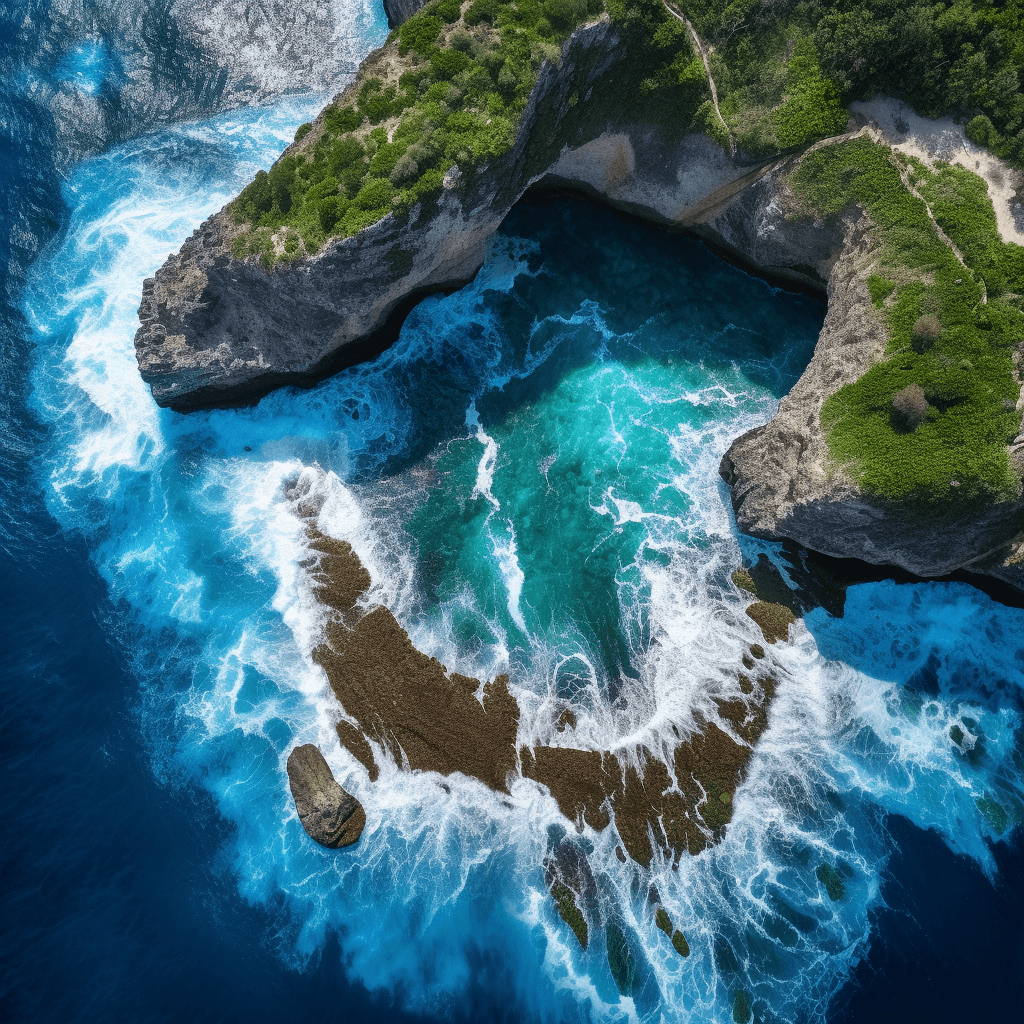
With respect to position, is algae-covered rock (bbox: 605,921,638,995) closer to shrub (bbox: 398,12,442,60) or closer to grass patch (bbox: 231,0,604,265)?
grass patch (bbox: 231,0,604,265)

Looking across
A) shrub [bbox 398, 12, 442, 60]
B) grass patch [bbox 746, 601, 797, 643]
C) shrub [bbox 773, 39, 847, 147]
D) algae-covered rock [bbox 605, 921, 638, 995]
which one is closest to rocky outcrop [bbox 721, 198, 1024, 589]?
grass patch [bbox 746, 601, 797, 643]

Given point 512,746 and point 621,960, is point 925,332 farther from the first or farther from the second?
point 621,960

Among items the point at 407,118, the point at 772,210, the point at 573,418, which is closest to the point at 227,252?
the point at 407,118

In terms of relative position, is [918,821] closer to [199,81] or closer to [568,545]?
[568,545]

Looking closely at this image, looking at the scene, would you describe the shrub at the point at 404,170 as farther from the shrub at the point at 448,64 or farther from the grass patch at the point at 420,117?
the shrub at the point at 448,64

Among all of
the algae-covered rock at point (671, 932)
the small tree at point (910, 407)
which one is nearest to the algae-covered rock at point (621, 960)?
the algae-covered rock at point (671, 932)
